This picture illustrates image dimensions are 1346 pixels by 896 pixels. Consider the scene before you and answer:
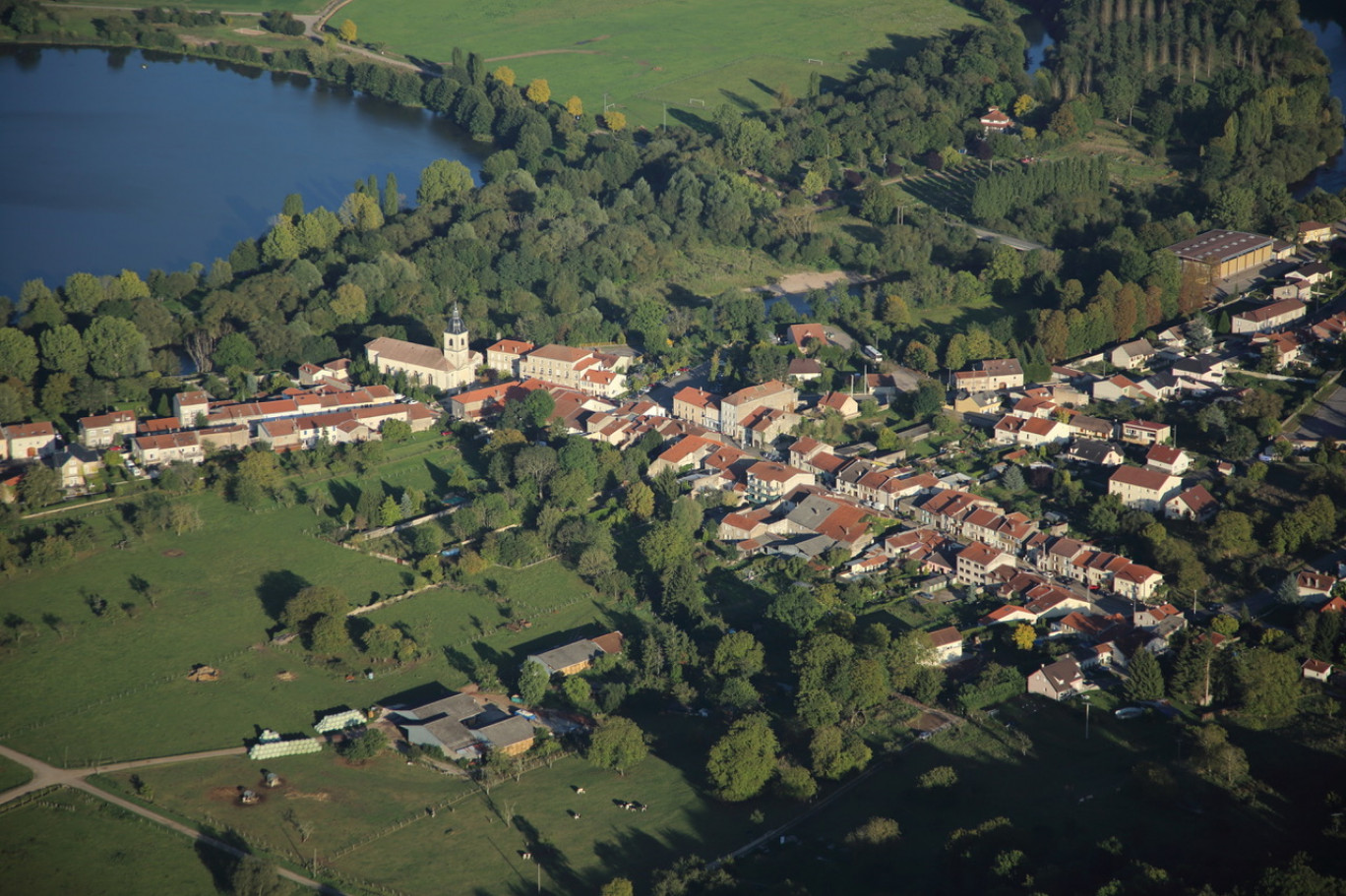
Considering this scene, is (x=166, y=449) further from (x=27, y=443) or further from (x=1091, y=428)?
(x=1091, y=428)

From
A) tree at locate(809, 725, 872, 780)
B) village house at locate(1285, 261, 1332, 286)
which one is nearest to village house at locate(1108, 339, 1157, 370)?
village house at locate(1285, 261, 1332, 286)

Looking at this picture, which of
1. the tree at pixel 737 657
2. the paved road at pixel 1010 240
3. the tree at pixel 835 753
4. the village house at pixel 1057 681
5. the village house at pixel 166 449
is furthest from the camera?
the paved road at pixel 1010 240

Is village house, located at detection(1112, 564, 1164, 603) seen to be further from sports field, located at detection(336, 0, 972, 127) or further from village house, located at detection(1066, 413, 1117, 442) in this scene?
sports field, located at detection(336, 0, 972, 127)

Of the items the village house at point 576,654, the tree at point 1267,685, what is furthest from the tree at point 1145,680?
the village house at point 576,654

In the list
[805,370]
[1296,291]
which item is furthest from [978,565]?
[1296,291]

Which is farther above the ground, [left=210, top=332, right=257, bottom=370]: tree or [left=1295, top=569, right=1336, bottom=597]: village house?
[left=1295, top=569, right=1336, bottom=597]: village house

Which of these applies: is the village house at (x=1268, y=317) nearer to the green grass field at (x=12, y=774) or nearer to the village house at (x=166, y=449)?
the village house at (x=166, y=449)

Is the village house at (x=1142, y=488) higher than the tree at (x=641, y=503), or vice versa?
the village house at (x=1142, y=488)

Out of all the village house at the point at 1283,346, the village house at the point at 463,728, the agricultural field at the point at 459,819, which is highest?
the village house at the point at 1283,346
